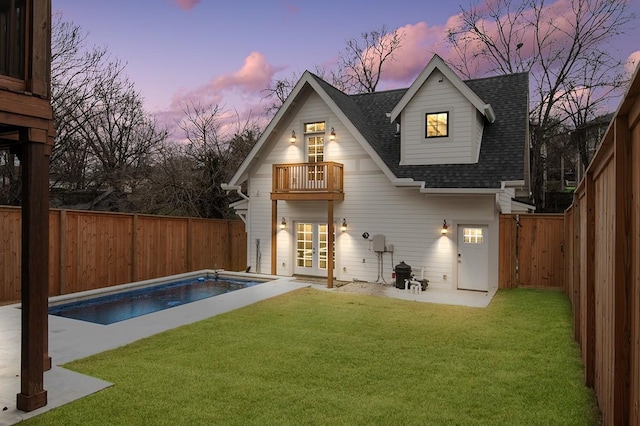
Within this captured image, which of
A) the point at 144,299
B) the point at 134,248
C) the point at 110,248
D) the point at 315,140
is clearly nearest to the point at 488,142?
the point at 315,140

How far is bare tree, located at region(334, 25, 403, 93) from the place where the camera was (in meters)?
25.4

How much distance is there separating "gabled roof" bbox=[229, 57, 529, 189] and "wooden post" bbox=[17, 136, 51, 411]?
355 inches

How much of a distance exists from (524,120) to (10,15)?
12593mm

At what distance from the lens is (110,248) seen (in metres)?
11.1

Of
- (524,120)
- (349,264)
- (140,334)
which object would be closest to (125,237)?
(140,334)

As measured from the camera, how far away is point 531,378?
5.04 meters

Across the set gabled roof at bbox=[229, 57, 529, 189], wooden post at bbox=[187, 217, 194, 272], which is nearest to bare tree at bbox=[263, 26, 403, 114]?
gabled roof at bbox=[229, 57, 529, 189]

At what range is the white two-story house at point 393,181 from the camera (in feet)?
38.1

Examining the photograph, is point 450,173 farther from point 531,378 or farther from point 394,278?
point 531,378

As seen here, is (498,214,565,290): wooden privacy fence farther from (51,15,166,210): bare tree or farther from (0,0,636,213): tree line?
(51,15,166,210): bare tree

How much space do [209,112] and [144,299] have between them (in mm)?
13031

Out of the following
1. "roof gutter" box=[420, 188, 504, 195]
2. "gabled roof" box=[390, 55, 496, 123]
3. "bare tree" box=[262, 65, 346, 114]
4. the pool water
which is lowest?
the pool water

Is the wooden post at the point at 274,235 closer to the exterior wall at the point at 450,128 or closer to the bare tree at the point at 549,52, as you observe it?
the exterior wall at the point at 450,128

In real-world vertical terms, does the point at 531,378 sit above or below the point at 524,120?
below
